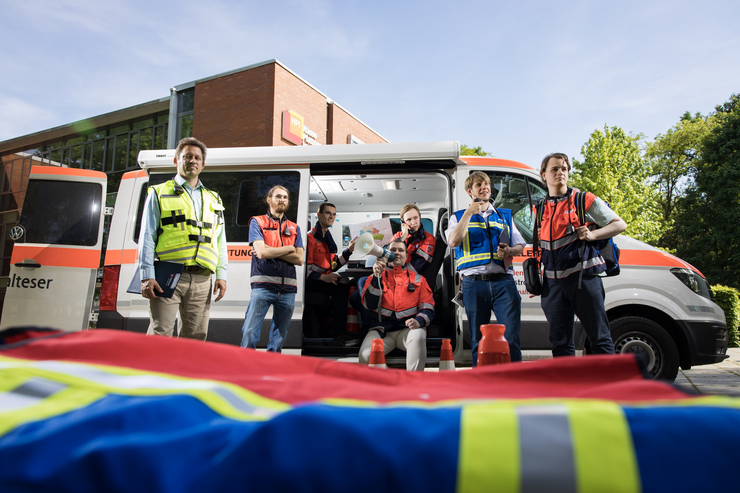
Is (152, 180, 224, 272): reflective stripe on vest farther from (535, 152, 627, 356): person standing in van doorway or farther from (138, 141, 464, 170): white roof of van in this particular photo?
(535, 152, 627, 356): person standing in van doorway

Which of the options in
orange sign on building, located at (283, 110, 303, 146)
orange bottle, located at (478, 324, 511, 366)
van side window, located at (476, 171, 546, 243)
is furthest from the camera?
orange sign on building, located at (283, 110, 303, 146)

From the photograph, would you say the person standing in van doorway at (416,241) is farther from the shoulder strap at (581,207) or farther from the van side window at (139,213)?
the van side window at (139,213)

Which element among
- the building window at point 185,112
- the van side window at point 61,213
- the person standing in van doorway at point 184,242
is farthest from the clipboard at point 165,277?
the building window at point 185,112

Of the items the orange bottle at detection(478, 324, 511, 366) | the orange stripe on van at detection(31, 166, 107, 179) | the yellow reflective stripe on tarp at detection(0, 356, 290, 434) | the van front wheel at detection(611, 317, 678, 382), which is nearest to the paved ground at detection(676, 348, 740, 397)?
the van front wheel at detection(611, 317, 678, 382)

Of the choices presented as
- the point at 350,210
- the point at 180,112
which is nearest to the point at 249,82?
the point at 180,112

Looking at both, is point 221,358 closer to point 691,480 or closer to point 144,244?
point 691,480

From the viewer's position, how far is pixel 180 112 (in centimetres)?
2047

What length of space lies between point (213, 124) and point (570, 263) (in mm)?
18625

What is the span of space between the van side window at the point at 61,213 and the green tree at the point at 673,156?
35.8 metres

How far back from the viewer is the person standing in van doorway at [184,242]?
3400mm

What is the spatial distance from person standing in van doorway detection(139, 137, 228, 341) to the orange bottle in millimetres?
2303

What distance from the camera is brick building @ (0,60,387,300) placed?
18547mm

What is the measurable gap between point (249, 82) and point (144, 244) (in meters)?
17.1

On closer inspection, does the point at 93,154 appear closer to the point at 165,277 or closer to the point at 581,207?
the point at 165,277
